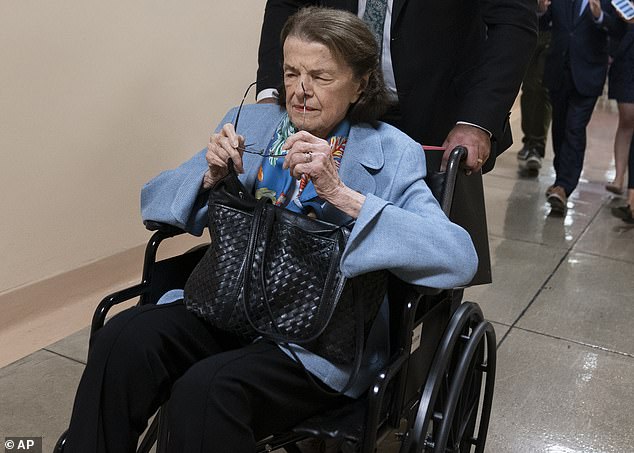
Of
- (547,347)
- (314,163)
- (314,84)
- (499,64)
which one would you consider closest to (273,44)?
(314,84)

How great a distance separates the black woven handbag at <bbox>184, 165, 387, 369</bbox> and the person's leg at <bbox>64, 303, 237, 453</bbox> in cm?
13

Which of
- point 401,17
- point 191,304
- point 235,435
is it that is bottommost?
point 235,435

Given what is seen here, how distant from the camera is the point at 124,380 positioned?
5.70 ft

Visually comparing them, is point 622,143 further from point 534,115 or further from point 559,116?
point 534,115

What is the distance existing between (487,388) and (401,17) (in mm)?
1011

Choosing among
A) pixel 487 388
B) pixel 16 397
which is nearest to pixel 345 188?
pixel 487 388

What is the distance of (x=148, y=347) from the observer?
1772 millimetres

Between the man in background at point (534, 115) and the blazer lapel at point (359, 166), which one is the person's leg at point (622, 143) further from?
the blazer lapel at point (359, 166)

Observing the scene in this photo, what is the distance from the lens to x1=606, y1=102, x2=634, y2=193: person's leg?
5.45 meters

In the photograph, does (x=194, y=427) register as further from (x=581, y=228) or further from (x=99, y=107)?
(x=581, y=228)

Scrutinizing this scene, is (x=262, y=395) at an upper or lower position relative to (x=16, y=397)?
upper

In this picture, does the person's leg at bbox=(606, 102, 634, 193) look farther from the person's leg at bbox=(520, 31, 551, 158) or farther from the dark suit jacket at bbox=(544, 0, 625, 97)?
the person's leg at bbox=(520, 31, 551, 158)

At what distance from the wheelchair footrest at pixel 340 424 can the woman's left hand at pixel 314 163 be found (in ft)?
1.50

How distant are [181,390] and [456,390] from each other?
1.95 ft
